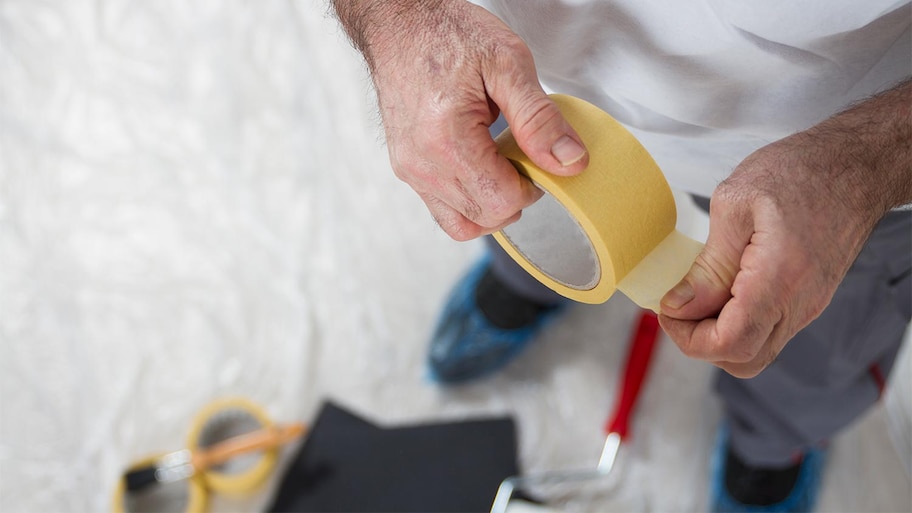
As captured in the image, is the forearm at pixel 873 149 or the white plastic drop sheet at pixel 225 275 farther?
the white plastic drop sheet at pixel 225 275

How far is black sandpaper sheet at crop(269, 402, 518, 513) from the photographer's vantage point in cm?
105

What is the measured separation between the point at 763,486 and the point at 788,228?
2.19 feet

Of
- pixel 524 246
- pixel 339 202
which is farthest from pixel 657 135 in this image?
pixel 339 202

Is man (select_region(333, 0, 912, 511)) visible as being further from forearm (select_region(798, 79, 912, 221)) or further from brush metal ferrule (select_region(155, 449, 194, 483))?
brush metal ferrule (select_region(155, 449, 194, 483))

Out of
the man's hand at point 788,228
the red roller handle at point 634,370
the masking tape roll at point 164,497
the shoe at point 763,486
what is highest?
the man's hand at point 788,228

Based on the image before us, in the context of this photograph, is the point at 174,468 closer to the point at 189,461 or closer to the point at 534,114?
the point at 189,461

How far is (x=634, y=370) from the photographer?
114 cm

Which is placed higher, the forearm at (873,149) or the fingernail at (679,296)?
the forearm at (873,149)

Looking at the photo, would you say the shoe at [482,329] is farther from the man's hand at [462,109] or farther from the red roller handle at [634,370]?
the man's hand at [462,109]

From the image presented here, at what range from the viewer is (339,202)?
4.20 feet

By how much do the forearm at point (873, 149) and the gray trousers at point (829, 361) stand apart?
150mm

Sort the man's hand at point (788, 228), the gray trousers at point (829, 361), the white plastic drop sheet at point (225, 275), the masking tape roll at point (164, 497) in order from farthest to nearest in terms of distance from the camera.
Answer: the white plastic drop sheet at point (225, 275) < the masking tape roll at point (164, 497) < the gray trousers at point (829, 361) < the man's hand at point (788, 228)

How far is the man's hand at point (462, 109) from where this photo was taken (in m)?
0.55

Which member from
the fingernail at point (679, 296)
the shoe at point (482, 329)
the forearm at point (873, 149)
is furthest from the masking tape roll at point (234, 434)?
the forearm at point (873, 149)
